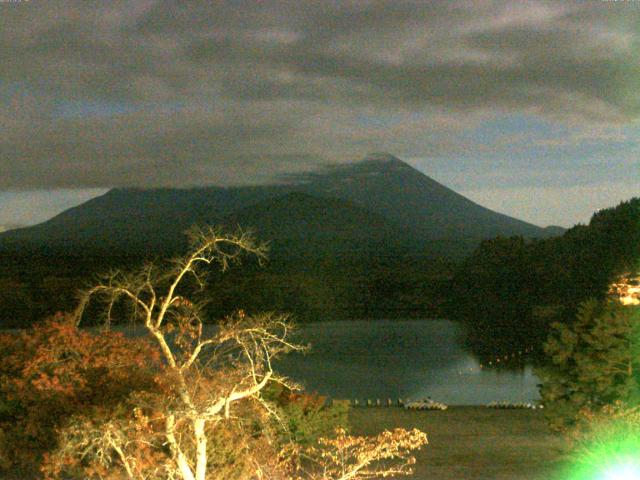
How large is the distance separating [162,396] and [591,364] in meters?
7.23

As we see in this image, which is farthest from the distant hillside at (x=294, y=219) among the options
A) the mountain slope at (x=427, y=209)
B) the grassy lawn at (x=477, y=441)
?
the grassy lawn at (x=477, y=441)

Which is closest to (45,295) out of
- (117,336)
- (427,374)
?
(427,374)

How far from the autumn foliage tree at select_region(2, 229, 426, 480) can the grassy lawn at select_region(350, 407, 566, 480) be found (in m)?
1.06

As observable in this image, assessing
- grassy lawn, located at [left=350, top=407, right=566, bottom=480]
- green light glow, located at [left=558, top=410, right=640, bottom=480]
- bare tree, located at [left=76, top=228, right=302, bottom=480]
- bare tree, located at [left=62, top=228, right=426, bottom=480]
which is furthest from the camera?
grassy lawn, located at [left=350, top=407, right=566, bottom=480]

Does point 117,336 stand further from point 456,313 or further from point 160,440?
Answer: point 456,313

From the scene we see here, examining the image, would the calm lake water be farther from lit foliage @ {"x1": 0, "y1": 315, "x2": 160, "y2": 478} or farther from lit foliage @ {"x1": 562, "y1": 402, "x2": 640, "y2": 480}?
lit foliage @ {"x1": 562, "y1": 402, "x2": 640, "y2": 480}

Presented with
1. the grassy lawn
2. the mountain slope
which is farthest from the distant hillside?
the grassy lawn

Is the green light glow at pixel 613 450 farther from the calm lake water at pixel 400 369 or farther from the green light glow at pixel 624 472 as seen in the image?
the calm lake water at pixel 400 369

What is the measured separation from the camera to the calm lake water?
32250mm

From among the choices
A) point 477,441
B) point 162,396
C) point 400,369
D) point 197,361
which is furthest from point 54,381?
point 400,369

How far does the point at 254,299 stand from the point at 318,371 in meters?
21.4

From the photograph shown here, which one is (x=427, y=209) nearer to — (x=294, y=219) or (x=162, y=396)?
(x=294, y=219)

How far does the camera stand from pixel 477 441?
45.1ft

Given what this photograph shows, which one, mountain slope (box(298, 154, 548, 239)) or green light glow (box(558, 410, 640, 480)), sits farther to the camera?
mountain slope (box(298, 154, 548, 239))
